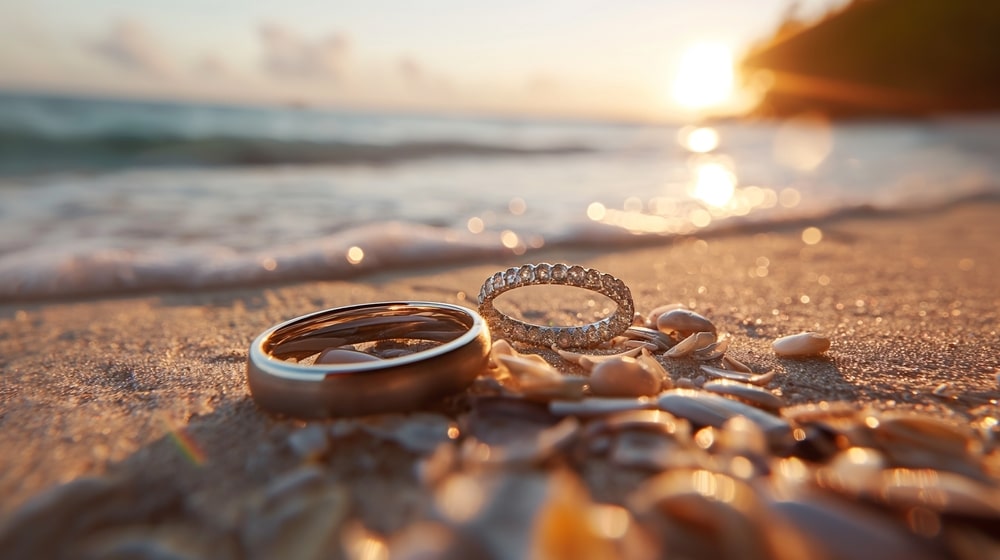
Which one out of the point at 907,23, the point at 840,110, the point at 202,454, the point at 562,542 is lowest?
the point at 202,454

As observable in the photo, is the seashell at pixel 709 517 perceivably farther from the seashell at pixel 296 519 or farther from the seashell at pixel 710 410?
the seashell at pixel 296 519

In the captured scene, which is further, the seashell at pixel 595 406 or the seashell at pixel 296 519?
the seashell at pixel 595 406

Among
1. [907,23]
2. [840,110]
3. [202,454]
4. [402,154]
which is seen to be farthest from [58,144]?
[907,23]

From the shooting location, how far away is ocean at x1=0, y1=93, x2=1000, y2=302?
8.49 ft

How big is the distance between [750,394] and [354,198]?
4082mm

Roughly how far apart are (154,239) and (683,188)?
4.42m

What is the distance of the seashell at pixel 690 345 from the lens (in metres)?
1.34

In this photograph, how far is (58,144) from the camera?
29.9 ft

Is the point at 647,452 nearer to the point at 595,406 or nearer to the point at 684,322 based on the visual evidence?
the point at 595,406

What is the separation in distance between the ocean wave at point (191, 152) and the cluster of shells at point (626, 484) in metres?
7.80

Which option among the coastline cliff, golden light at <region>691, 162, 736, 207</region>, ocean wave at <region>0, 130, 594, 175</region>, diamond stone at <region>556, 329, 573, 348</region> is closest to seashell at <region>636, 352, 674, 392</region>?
diamond stone at <region>556, 329, 573, 348</region>

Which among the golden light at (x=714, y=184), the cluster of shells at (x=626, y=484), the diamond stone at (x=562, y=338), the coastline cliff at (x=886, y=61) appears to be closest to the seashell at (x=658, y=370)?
the cluster of shells at (x=626, y=484)

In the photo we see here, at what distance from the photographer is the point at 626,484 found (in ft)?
2.75

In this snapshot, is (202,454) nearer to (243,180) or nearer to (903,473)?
(903,473)
